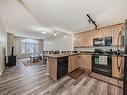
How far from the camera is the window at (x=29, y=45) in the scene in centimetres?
930

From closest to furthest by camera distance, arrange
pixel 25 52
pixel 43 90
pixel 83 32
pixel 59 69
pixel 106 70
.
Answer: pixel 43 90, pixel 59 69, pixel 106 70, pixel 83 32, pixel 25 52

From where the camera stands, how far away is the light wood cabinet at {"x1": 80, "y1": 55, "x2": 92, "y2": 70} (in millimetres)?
4357

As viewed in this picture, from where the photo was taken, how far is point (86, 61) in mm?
4578

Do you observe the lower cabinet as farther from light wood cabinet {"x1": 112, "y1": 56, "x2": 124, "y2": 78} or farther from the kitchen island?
the kitchen island

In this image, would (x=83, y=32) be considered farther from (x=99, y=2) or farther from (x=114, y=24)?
(x=99, y=2)

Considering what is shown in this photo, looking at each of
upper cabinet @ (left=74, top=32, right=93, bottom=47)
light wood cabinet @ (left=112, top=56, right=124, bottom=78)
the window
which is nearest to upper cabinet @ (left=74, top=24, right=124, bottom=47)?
upper cabinet @ (left=74, top=32, right=93, bottom=47)

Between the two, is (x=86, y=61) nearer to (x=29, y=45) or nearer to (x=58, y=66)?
(x=58, y=66)

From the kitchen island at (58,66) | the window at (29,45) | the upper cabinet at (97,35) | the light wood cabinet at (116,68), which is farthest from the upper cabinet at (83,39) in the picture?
the window at (29,45)

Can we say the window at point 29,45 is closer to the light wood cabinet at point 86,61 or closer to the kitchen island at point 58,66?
the kitchen island at point 58,66

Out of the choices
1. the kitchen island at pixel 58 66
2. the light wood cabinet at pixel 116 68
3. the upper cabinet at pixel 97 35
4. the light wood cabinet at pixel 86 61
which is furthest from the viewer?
the light wood cabinet at pixel 86 61

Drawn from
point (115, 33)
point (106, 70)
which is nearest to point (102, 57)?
point (106, 70)

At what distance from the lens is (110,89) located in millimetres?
2428

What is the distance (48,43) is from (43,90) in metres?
7.54

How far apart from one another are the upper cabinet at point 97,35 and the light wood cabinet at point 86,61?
83 cm
